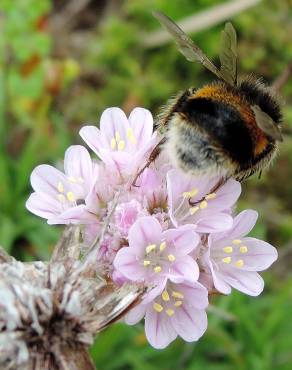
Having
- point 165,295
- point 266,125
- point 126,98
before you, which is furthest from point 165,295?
point 126,98

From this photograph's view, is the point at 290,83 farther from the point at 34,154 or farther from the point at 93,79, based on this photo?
the point at 34,154

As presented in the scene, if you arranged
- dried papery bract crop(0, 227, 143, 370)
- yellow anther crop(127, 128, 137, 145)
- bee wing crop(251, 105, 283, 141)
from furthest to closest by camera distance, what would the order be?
yellow anther crop(127, 128, 137, 145) → bee wing crop(251, 105, 283, 141) → dried papery bract crop(0, 227, 143, 370)

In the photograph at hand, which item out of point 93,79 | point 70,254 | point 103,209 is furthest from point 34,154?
point 70,254

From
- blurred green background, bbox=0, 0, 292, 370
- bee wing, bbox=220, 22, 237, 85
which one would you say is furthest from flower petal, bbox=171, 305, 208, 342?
blurred green background, bbox=0, 0, 292, 370

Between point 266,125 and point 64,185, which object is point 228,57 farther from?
point 64,185

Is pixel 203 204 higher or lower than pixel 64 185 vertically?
lower

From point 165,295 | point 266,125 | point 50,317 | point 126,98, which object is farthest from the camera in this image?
point 126,98

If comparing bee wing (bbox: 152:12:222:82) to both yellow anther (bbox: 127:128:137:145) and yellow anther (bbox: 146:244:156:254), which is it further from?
yellow anther (bbox: 146:244:156:254)
